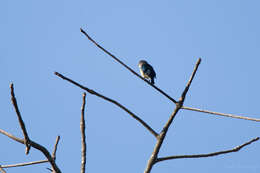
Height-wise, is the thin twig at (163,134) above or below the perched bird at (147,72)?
below

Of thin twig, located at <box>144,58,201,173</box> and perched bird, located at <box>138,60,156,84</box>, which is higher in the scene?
perched bird, located at <box>138,60,156,84</box>

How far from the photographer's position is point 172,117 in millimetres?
2119

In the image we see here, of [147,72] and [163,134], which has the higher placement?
[147,72]

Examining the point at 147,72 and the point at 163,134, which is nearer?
the point at 163,134

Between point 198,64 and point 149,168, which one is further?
point 198,64

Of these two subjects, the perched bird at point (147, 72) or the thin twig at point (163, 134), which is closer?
the thin twig at point (163, 134)

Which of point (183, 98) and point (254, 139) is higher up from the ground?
point (183, 98)

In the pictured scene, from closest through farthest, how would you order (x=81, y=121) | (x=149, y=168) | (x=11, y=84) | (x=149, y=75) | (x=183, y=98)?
(x=11, y=84) < (x=149, y=168) < (x=81, y=121) < (x=183, y=98) < (x=149, y=75)

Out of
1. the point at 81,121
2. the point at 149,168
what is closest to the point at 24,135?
the point at 81,121

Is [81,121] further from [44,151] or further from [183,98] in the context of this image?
[183,98]

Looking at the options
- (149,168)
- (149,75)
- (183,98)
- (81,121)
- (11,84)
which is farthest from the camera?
(149,75)

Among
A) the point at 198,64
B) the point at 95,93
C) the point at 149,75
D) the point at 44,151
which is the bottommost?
the point at 44,151

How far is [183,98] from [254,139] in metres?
0.48

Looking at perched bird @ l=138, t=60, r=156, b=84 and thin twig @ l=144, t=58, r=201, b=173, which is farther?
perched bird @ l=138, t=60, r=156, b=84
